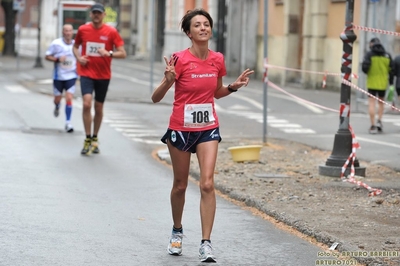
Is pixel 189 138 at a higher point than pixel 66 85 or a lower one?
→ higher

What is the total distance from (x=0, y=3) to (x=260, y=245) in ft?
166

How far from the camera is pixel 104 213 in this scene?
992 cm

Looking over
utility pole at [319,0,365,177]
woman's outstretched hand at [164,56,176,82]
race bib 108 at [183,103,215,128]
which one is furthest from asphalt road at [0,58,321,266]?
utility pole at [319,0,365,177]

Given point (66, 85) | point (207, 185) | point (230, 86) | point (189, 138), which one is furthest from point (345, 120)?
point (66, 85)

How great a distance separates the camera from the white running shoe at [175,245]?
26.3 feet

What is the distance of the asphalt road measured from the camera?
7961mm

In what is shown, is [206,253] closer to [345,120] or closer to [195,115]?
[195,115]

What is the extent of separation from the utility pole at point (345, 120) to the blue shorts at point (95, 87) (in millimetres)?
3471

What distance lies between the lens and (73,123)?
65.7ft

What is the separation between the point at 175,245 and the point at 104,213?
6.60ft

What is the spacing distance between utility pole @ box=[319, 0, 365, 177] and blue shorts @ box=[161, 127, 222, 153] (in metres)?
4.96

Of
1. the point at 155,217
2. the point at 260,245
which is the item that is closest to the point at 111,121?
the point at 155,217

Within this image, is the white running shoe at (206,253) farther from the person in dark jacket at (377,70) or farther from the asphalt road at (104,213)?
the person in dark jacket at (377,70)

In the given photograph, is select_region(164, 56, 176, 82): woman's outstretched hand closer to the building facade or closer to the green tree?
the building facade
